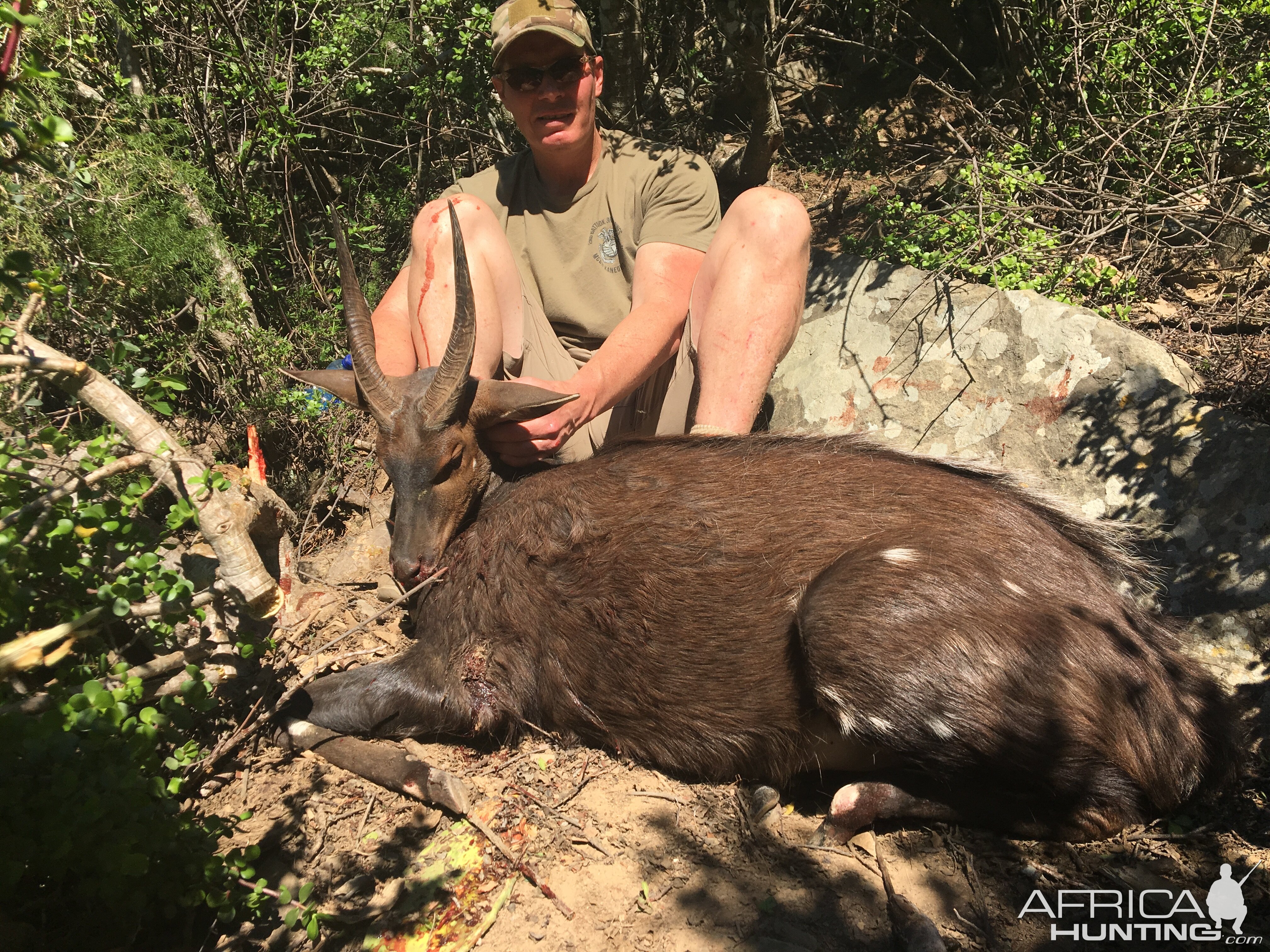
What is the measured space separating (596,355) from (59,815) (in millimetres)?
2510

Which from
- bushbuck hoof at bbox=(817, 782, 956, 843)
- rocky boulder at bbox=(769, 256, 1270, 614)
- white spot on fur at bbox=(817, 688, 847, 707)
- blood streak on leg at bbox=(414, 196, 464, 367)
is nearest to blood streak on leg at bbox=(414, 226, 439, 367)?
blood streak on leg at bbox=(414, 196, 464, 367)

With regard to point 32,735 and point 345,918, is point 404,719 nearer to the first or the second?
point 345,918

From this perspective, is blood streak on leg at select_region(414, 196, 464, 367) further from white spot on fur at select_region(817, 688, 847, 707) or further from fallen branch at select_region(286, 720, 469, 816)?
white spot on fur at select_region(817, 688, 847, 707)

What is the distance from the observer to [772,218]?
145 inches

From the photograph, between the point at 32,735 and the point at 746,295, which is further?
the point at 746,295

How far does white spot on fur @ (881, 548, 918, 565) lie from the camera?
278 cm

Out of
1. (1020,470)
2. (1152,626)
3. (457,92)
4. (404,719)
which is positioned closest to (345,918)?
(404,719)

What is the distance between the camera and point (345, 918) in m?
2.47

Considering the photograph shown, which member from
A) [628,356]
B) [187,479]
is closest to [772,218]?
[628,356]

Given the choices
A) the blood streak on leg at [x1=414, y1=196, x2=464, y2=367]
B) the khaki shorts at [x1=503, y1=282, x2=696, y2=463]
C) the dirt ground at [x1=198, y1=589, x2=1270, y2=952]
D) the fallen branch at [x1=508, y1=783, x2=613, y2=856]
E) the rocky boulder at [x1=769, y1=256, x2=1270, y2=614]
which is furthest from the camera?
the khaki shorts at [x1=503, y1=282, x2=696, y2=463]

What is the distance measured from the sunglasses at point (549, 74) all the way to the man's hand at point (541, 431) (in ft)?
4.81

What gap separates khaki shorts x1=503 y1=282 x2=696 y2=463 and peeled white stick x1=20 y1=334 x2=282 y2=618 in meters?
1.72

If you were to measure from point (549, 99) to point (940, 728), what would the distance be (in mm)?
3165

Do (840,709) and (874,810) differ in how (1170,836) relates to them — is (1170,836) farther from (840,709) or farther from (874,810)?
(840,709)
